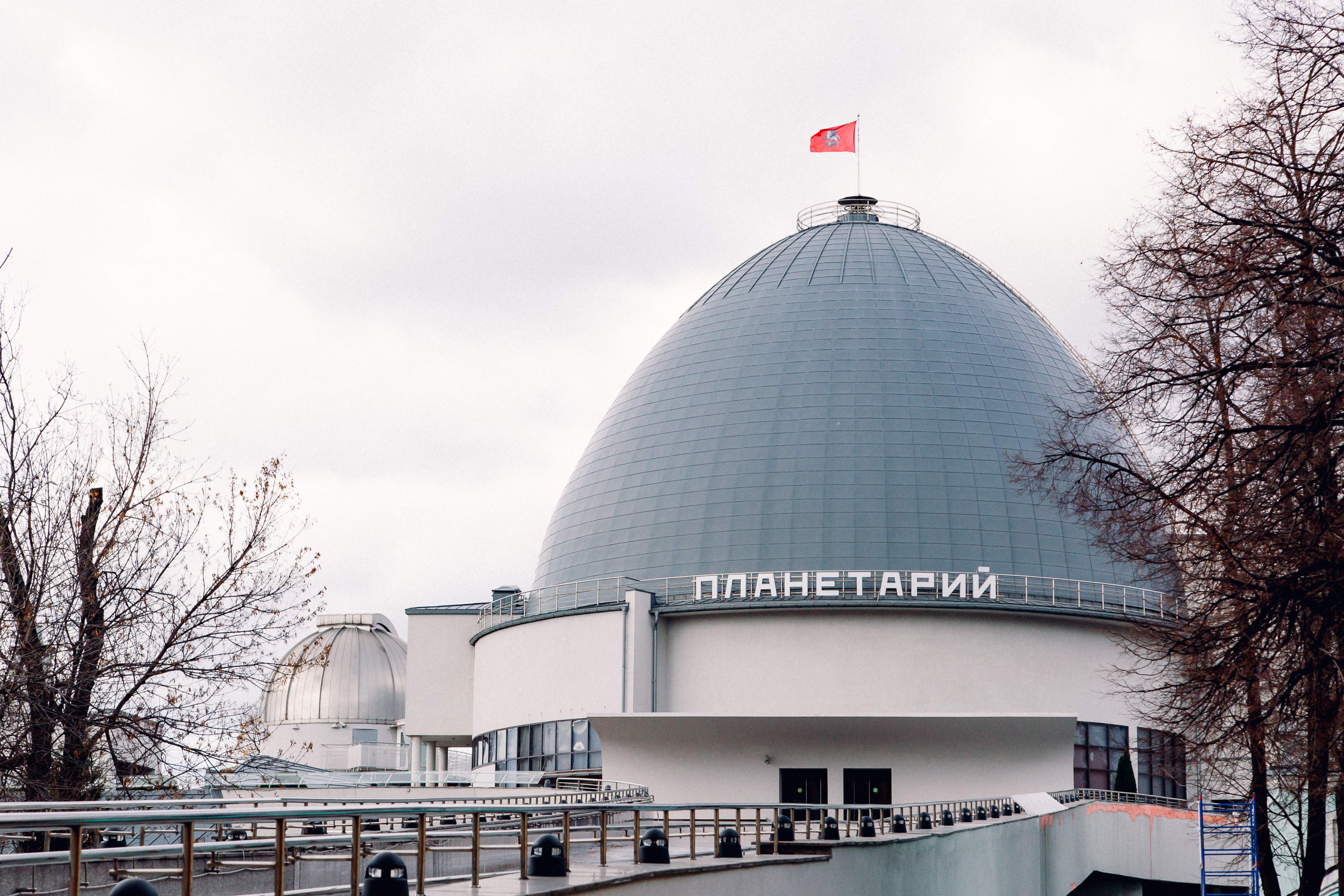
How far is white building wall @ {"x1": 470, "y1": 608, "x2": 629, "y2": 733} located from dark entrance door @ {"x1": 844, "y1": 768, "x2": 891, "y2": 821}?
6.98m

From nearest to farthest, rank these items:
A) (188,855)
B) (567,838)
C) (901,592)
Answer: (188,855)
(567,838)
(901,592)

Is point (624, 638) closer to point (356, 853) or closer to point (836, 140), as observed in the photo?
point (836, 140)

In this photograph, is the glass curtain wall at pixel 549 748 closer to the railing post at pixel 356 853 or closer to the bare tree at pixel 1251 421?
the bare tree at pixel 1251 421

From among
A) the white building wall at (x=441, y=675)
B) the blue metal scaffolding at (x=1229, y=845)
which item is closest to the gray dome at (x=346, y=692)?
the white building wall at (x=441, y=675)

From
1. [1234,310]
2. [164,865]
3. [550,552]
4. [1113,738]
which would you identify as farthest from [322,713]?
[1234,310]

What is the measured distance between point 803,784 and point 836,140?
25848 millimetres

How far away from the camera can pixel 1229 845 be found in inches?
1200

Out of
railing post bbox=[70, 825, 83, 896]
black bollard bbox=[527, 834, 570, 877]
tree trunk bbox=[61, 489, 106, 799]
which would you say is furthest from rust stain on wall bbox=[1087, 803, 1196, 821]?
railing post bbox=[70, 825, 83, 896]

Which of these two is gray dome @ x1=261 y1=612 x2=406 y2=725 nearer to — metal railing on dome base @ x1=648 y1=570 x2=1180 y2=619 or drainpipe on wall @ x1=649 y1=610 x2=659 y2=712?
drainpipe on wall @ x1=649 y1=610 x2=659 y2=712

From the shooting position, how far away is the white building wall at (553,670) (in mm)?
43188

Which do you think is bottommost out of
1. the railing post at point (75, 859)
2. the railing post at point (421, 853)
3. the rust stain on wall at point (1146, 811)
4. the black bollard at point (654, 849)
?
the rust stain on wall at point (1146, 811)

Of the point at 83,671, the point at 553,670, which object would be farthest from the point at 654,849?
the point at 553,670

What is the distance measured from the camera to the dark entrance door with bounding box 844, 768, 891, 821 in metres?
41.2

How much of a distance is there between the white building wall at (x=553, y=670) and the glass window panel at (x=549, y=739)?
0.81 feet
